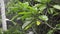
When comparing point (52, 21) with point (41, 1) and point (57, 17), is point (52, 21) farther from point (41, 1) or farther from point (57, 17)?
point (41, 1)

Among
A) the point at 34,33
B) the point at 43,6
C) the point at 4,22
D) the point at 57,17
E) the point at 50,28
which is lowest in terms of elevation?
the point at 4,22

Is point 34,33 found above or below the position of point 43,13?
below

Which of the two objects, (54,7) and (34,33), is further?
(34,33)

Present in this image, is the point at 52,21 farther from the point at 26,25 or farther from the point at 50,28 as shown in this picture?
the point at 26,25

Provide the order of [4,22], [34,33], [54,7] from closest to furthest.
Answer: [54,7], [34,33], [4,22]

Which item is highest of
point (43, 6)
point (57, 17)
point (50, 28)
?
point (43, 6)

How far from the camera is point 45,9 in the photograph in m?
1.60

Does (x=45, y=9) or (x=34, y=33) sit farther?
(x=34, y=33)

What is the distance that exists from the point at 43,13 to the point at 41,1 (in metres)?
0.14

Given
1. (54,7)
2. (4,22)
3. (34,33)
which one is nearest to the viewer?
(54,7)

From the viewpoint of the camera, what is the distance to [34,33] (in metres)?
1.89

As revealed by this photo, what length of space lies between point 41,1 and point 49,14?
0.19 meters

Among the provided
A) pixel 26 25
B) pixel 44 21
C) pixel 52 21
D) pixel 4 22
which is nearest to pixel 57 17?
pixel 52 21

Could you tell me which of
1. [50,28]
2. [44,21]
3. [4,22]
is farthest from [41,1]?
[4,22]
